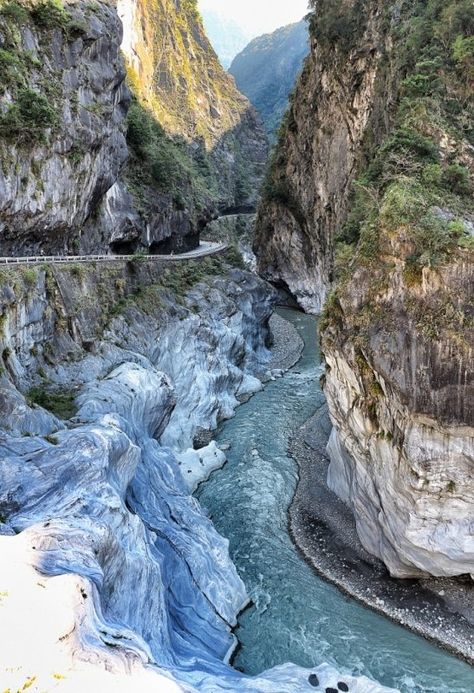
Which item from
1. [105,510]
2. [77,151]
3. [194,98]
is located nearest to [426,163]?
[105,510]

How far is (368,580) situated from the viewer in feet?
58.3

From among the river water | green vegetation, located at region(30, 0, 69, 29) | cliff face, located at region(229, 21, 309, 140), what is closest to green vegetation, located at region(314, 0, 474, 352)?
the river water

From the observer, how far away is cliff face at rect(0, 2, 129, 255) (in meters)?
23.4

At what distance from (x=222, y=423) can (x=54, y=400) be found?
1374cm

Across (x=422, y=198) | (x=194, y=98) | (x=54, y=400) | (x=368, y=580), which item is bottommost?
(x=368, y=580)

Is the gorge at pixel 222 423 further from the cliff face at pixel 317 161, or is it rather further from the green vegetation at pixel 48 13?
the cliff face at pixel 317 161

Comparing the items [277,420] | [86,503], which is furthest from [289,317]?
[86,503]

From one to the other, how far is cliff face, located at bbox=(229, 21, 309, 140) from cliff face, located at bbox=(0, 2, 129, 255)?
121 m

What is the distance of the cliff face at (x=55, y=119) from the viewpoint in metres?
23.4

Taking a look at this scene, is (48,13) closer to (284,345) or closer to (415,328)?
(415,328)

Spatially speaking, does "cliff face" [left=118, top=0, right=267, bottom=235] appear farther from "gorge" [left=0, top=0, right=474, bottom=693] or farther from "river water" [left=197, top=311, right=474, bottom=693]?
"river water" [left=197, top=311, right=474, bottom=693]

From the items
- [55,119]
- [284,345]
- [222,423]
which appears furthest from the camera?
[284,345]

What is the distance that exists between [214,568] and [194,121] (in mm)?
83206

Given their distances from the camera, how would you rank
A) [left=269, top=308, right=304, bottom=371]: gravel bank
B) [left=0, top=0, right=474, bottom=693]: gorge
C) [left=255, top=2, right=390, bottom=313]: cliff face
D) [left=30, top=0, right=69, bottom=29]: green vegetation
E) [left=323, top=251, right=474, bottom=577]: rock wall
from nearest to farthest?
[left=0, top=0, right=474, bottom=693]: gorge, [left=323, top=251, right=474, bottom=577]: rock wall, [left=30, top=0, right=69, bottom=29]: green vegetation, [left=255, top=2, right=390, bottom=313]: cliff face, [left=269, top=308, right=304, bottom=371]: gravel bank
